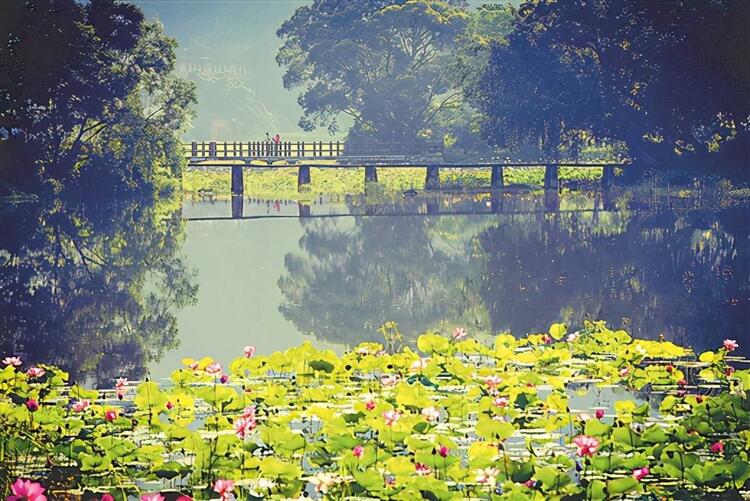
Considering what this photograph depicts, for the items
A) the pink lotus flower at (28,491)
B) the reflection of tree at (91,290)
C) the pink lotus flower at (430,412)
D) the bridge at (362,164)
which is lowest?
the reflection of tree at (91,290)

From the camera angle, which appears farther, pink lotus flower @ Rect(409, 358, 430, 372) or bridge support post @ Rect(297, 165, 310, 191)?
bridge support post @ Rect(297, 165, 310, 191)

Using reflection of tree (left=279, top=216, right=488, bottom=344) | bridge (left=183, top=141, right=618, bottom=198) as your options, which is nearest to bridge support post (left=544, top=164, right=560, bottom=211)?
bridge (left=183, top=141, right=618, bottom=198)

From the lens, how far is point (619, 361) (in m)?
8.38

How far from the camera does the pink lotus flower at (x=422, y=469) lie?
5.41m

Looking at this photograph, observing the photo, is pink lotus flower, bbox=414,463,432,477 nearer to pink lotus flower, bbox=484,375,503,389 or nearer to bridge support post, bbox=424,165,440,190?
pink lotus flower, bbox=484,375,503,389

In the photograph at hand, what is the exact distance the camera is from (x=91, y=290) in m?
14.6

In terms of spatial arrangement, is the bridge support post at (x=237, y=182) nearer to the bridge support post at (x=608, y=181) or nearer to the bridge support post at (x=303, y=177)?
the bridge support post at (x=303, y=177)

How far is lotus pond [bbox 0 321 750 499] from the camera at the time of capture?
557cm

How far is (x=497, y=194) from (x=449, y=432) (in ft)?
90.5

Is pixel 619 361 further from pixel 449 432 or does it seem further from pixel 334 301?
pixel 334 301

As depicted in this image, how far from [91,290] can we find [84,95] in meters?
18.7

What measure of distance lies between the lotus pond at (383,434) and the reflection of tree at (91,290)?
2651 mm

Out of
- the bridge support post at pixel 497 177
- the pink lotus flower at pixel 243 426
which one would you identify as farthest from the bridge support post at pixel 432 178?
the pink lotus flower at pixel 243 426

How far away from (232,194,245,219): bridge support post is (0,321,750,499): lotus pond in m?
18.8
